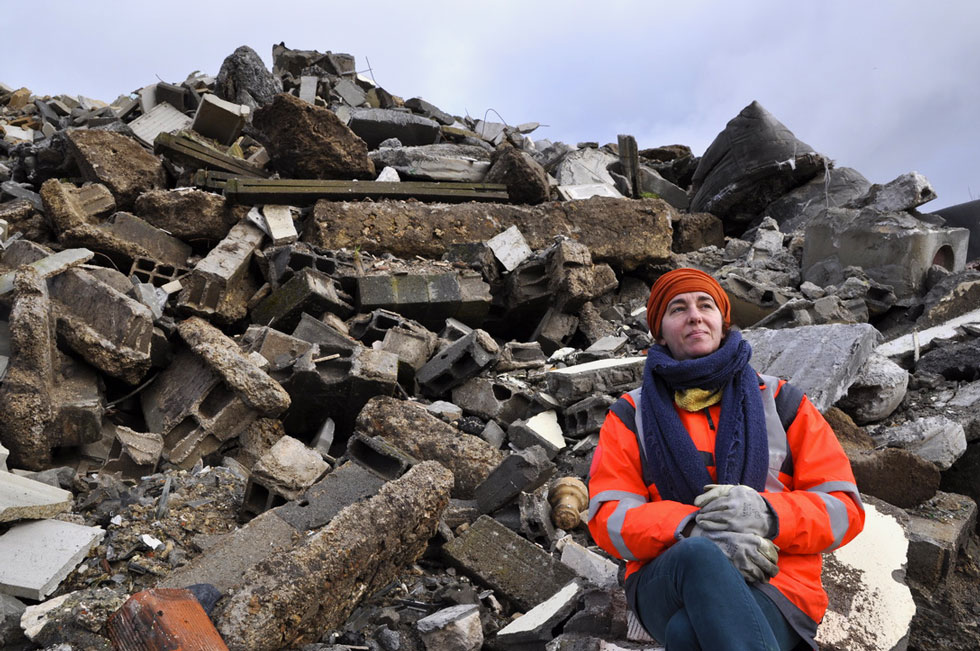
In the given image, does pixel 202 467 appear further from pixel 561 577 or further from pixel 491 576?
pixel 561 577

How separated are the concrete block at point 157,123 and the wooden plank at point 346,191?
311cm

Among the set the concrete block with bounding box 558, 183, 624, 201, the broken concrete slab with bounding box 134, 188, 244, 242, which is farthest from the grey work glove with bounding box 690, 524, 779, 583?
the concrete block with bounding box 558, 183, 624, 201

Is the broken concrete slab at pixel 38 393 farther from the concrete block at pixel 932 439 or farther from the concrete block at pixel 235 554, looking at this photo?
the concrete block at pixel 932 439

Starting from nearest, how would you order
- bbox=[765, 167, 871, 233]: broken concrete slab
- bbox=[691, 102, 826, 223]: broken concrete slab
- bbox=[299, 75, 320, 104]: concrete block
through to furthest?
bbox=[765, 167, 871, 233]: broken concrete slab → bbox=[691, 102, 826, 223]: broken concrete slab → bbox=[299, 75, 320, 104]: concrete block

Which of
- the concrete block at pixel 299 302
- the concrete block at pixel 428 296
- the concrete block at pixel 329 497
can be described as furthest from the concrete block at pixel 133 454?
the concrete block at pixel 428 296

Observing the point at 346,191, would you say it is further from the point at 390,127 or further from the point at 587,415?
the point at 587,415

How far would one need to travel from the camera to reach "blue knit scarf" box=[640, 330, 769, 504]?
223 cm

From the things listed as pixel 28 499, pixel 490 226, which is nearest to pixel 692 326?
pixel 28 499

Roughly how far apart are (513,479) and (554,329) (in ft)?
11.4

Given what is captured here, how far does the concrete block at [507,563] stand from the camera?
3578mm

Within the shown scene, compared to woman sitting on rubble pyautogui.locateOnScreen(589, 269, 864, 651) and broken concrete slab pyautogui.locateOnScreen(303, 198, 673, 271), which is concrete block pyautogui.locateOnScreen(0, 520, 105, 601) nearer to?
woman sitting on rubble pyautogui.locateOnScreen(589, 269, 864, 651)

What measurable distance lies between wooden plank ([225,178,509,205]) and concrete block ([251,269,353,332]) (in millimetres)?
1522

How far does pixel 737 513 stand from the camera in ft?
6.66

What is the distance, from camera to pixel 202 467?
4.93 meters
